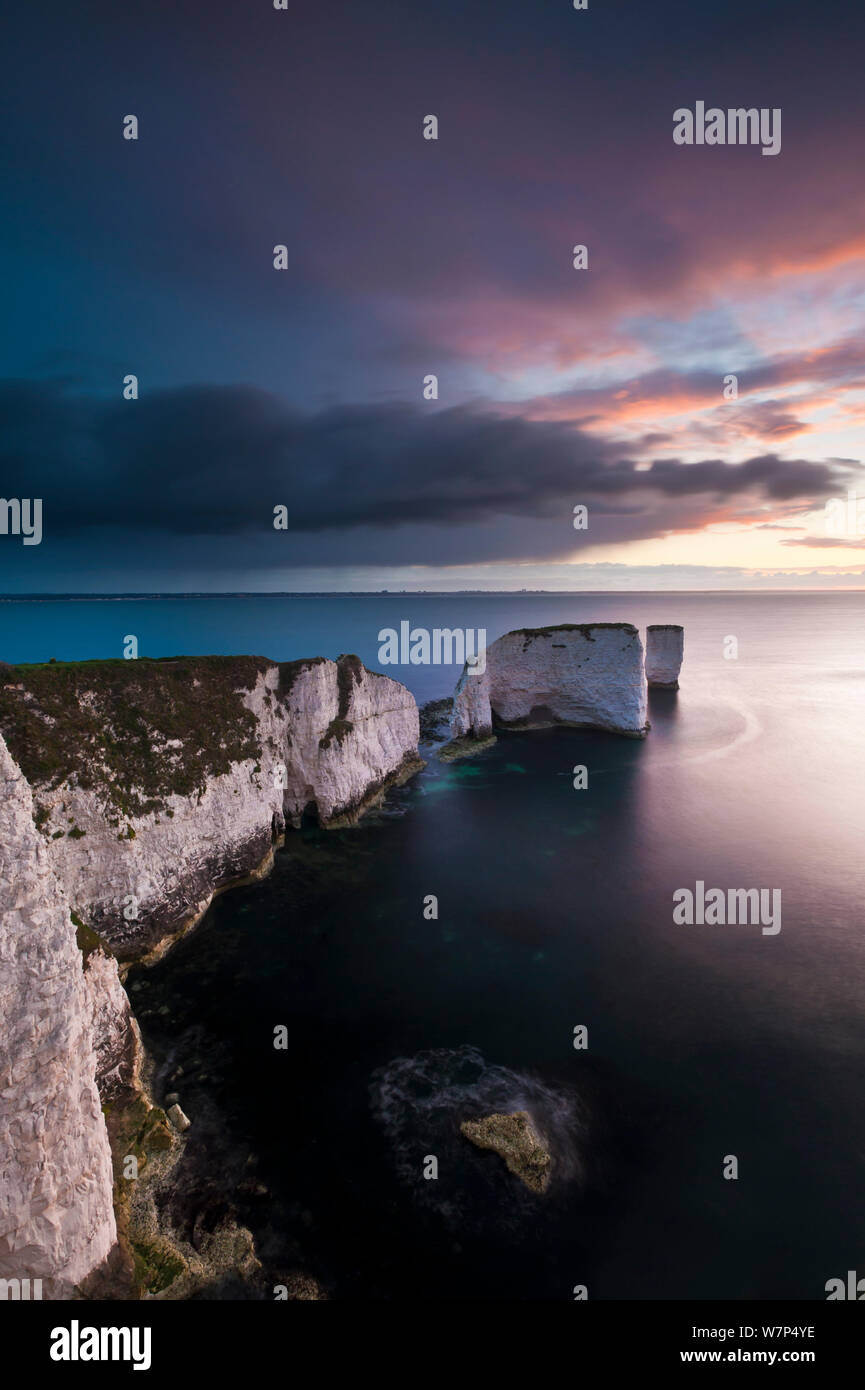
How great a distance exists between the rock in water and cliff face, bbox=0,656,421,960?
13912 mm

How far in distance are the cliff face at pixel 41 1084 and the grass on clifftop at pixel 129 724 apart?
9.64 m

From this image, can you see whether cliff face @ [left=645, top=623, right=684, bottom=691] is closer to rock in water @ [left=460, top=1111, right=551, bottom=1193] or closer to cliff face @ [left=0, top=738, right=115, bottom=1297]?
rock in water @ [left=460, top=1111, right=551, bottom=1193]

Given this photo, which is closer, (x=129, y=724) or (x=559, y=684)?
(x=129, y=724)

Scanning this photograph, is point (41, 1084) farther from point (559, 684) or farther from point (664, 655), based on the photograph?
point (664, 655)

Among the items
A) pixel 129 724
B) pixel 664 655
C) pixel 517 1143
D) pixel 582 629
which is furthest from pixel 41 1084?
pixel 664 655

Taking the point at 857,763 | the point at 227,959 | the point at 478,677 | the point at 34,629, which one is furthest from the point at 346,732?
the point at 34,629

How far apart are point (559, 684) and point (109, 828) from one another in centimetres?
4651

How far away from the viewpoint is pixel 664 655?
261 feet

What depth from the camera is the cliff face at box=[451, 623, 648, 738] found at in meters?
54.4

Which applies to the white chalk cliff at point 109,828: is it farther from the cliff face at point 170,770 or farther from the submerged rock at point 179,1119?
the submerged rock at point 179,1119
